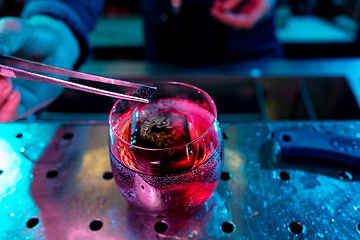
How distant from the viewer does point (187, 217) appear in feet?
1.49

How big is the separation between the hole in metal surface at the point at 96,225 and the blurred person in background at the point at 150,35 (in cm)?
29

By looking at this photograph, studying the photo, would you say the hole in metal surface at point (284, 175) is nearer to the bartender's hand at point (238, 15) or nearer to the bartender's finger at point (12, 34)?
the bartender's finger at point (12, 34)

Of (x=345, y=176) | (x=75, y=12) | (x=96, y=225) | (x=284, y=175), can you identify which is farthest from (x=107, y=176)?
(x=75, y=12)

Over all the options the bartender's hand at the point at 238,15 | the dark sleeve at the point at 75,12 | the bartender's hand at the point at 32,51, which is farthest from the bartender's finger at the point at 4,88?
the bartender's hand at the point at 238,15

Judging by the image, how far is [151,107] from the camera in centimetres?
47

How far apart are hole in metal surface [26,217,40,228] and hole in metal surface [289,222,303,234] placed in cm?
41

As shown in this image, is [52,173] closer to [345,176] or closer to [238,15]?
[345,176]

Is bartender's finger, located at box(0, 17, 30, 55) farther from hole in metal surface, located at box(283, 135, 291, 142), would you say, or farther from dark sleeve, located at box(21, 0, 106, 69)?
hole in metal surface, located at box(283, 135, 291, 142)

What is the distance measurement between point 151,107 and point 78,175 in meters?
0.20

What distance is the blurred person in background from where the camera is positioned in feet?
2.17

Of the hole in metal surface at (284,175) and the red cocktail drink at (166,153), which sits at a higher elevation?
the red cocktail drink at (166,153)

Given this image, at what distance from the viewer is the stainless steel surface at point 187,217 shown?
44cm

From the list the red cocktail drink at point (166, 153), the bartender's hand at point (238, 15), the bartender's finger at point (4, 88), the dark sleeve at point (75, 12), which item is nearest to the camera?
the red cocktail drink at point (166, 153)

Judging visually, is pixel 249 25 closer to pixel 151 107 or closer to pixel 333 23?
pixel 151 107
